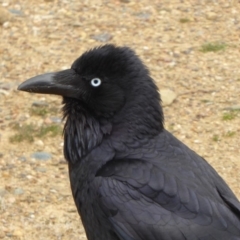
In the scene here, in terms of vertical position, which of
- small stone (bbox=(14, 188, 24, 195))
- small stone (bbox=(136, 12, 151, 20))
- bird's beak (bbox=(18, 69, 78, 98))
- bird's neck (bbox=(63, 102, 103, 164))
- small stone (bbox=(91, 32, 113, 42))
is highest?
bird's beak (bbox=(18, 69, 78, 98))

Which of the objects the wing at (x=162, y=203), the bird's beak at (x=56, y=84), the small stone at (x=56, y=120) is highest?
the bird's beak at (x=56, y=84)

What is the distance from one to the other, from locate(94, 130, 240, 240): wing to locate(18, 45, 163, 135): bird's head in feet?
1.39

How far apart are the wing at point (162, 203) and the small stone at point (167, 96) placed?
3.48m

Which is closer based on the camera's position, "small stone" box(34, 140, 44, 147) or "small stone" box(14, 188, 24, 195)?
"small stone" box(14, 188, 24, 195)

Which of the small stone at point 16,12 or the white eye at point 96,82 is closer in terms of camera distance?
the white eye at point 96,82

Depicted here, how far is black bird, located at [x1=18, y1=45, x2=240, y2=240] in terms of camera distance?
19.2 feet

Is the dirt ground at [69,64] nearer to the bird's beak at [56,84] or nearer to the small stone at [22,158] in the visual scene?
the small stone at [22,158]

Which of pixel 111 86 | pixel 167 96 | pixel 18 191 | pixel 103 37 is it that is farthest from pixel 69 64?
pixel 111 86

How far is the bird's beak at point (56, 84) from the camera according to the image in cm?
632

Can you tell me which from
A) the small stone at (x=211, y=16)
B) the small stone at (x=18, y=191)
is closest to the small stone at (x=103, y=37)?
the small stone at (x=211, y=16)

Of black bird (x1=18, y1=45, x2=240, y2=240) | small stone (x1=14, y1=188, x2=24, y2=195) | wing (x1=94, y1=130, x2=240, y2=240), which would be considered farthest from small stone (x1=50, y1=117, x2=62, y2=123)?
wing (x1=94, y1=130, x2=240, y2=240)

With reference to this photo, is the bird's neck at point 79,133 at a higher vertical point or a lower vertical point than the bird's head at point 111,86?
lower

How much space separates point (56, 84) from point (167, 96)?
11.2 ft

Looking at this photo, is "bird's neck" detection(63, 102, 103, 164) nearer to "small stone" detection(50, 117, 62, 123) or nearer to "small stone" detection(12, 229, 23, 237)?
"small stone" detection(12, 229, 23, 237)
